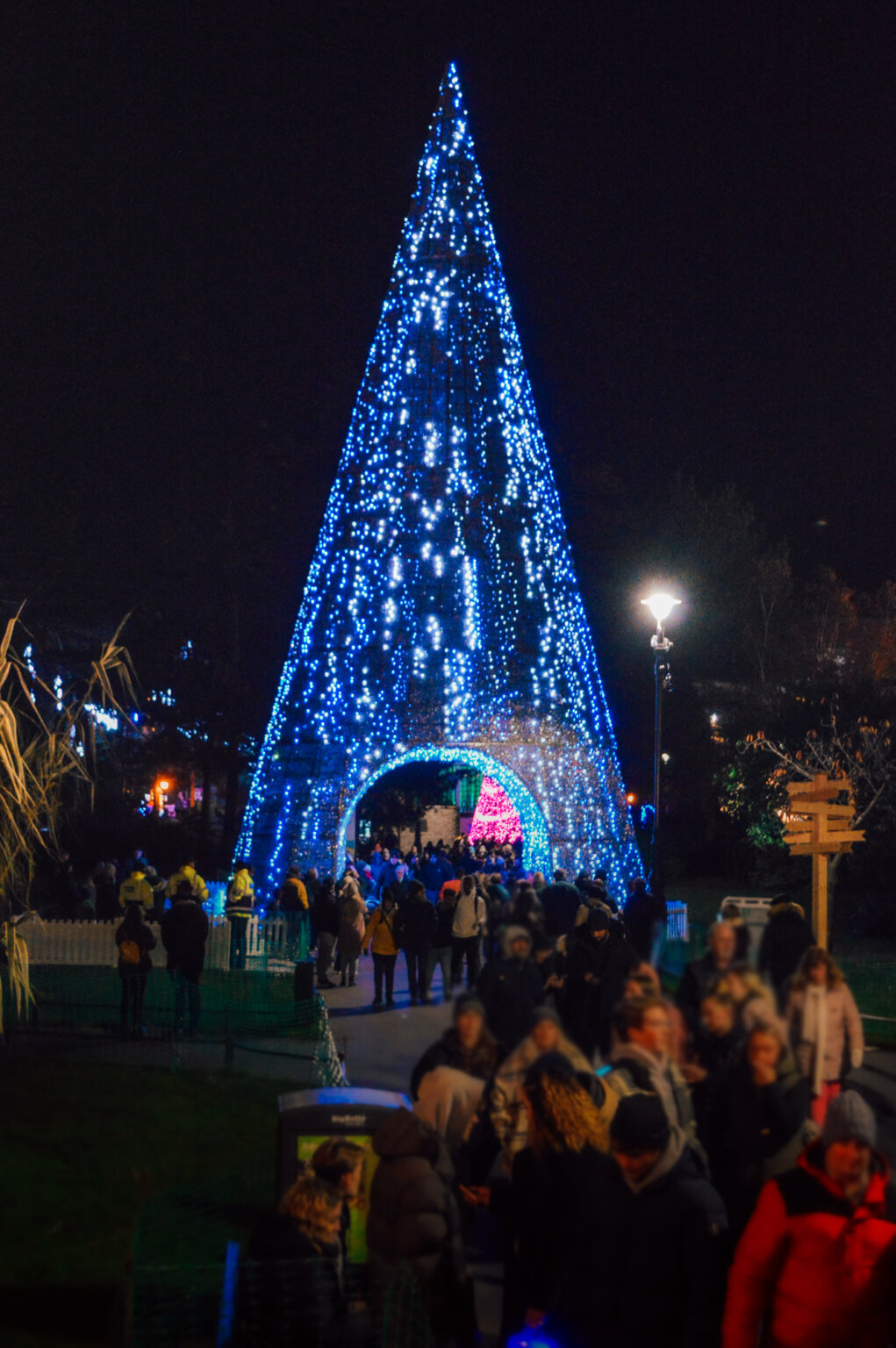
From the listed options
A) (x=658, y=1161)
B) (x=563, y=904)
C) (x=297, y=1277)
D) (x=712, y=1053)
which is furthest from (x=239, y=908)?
(x=658, y=1161)

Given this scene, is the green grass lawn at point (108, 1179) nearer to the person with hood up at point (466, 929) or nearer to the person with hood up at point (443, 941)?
the person with hood up at point (466, 929)

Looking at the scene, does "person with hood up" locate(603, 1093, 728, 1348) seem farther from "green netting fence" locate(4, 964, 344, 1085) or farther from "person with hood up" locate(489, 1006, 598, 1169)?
"green netting fence" locate(4, 964, 344, 1085)

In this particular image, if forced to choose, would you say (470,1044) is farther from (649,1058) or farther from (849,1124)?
(849,1124)

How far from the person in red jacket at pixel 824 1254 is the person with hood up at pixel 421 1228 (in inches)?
51.3

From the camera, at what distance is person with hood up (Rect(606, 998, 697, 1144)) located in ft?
18.0

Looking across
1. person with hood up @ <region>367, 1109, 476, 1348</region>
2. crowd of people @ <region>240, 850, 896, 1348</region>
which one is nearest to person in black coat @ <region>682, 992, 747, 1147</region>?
crowd of people @ <region>240, 850, 896, 1348</region>

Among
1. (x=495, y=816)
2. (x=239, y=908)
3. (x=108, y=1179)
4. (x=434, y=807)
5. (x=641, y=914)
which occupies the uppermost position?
(x=434, y=807)

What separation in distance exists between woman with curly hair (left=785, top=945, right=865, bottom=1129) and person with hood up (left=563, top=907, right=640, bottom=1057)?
211 centimetres

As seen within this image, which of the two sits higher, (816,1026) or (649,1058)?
(816,1026)

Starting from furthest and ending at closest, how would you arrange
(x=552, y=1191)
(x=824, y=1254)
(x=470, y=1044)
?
1. (x=470, y=1044)
2. (x=552, y=1191)
3. (x=824, y=1254)

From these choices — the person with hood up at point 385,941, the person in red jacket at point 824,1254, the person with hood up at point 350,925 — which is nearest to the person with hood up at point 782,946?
the person in red jacket at point 824,1254

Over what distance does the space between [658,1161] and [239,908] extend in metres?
17.0

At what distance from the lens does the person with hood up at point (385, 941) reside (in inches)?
661

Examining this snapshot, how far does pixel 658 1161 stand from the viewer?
4.87 m
